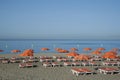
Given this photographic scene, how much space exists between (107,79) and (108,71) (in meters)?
2.86

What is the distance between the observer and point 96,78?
17.1 metres

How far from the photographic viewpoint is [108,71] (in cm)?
1961

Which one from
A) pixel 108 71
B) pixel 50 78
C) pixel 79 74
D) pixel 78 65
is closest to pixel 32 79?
pixel 50 78

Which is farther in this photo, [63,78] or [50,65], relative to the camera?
[50,65]

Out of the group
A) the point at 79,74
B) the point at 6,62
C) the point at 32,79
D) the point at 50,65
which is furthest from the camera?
the point at 6,62

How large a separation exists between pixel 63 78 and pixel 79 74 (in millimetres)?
2388

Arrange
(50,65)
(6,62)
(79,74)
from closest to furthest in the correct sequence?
1. (79,74)
2. (50,65)
3. (6,62)

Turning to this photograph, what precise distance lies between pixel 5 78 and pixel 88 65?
433 inches

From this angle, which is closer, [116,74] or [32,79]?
[32,79]

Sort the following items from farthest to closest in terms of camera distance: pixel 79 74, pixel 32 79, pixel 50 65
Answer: pixel 50 65 → pixel 79 74 → pixel 32 79

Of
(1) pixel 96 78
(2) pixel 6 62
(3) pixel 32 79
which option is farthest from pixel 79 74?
(2) pixel 6 62

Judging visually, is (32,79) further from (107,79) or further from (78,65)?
(78,65)

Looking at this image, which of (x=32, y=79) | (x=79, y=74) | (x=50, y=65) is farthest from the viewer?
(x=50, y=65)

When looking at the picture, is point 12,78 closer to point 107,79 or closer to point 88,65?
point 107,79
